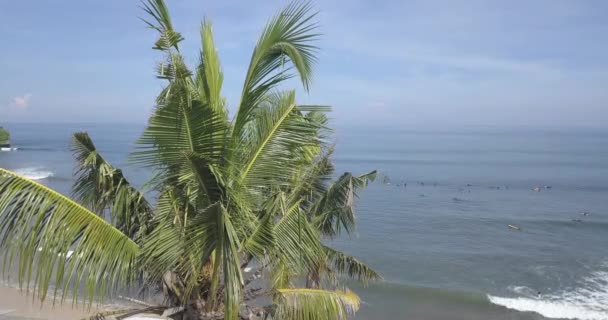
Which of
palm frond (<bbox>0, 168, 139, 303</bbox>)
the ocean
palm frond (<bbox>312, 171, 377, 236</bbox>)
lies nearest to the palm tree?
palm frond (<bbox>0, 168, 139, 303</bbox>)

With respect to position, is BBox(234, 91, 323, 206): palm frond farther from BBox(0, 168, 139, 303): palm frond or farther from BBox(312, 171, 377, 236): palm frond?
BBox(312, 171, 377, 236): palm frond

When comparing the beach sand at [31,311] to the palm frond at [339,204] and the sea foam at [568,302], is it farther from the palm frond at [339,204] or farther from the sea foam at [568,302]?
the sea foam at [568,302]

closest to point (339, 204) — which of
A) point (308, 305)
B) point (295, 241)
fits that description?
point (308, 305)

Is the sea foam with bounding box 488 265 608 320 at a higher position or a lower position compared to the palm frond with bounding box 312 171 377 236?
lower

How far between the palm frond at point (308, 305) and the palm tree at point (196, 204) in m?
0.01

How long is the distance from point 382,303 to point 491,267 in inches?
322

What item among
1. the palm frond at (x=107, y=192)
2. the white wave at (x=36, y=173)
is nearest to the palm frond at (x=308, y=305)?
the palm frond at (x=107, y=192)

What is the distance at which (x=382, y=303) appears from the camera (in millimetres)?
19812

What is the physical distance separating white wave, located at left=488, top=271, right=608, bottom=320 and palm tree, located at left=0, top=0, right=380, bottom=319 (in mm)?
16047

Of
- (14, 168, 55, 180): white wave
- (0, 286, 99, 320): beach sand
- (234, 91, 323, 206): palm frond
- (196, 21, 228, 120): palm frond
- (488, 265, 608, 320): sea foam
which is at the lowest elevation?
(0, 286, 99, 320): beach sand

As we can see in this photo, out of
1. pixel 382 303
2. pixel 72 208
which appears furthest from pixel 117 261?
pixel 382 303

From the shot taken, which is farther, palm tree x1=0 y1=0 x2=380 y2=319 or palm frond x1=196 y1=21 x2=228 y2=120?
palm frond x1=196 y1=21 x2=228 y2=120

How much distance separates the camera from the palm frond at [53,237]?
14.1 ft

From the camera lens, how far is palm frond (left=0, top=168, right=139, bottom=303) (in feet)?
14.1
